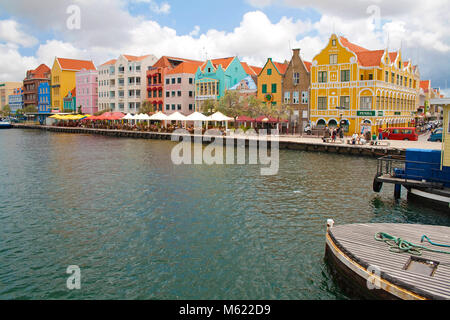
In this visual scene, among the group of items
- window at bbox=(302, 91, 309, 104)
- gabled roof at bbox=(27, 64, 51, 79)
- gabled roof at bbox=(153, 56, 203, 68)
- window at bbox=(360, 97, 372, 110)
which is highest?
gabled roof at bbox=(27, 64, 51, 79)

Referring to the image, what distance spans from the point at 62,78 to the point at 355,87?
109367mm

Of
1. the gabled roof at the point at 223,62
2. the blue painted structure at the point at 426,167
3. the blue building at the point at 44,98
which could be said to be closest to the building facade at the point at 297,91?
the gabled roof at the point at 223,62

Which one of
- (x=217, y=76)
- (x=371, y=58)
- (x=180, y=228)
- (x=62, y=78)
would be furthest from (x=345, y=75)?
(x=62, y=78)

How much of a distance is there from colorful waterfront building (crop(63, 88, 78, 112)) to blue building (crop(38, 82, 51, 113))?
36.9ft

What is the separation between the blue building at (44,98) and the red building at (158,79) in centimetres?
6121

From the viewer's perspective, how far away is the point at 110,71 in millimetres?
110562

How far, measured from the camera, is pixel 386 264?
36.8 ft

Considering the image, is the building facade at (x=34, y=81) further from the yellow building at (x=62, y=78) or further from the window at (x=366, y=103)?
the window at (x=366, y=103)

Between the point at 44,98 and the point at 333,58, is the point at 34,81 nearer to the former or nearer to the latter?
the point at 44,98

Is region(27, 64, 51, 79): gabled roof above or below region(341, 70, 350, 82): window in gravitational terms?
above

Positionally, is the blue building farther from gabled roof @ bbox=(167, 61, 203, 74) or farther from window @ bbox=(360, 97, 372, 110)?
window @ bbox=(360, 97, 372, 110)

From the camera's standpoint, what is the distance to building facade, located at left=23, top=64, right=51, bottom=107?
488ft

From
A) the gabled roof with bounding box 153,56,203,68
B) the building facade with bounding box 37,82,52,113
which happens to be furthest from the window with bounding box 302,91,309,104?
the building facade with bounding box 37,82,52,113
